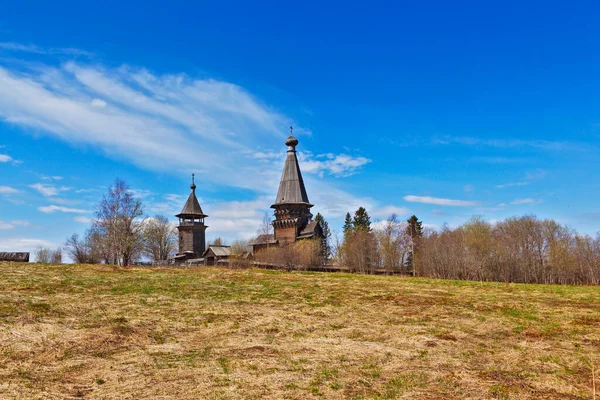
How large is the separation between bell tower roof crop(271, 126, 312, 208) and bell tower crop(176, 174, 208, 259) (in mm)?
15521

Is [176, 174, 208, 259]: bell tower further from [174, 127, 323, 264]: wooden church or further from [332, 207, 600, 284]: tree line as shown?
[332, 207, 600, 284]: tree line

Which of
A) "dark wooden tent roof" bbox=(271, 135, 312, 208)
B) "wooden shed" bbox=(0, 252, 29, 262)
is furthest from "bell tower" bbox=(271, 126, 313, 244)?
"wooden shed" bbox=(0, 252, 29, 262)

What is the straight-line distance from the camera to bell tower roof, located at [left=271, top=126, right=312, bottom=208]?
6241 cm

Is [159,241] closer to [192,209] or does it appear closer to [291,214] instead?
[192,209]

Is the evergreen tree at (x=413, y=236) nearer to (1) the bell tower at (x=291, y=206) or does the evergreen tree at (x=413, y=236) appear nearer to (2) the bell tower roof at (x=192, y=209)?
(1) the bell tower at (x=291, y=206)

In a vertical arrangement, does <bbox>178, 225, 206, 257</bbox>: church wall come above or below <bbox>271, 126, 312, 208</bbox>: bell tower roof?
below

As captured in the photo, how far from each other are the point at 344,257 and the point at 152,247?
42.7 metres

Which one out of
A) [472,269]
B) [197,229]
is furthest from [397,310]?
[197,229]

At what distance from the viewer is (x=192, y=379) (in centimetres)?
714

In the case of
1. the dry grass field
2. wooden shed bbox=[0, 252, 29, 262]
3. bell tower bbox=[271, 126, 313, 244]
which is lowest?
the dry grass field

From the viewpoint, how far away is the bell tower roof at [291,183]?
62406 millimetres

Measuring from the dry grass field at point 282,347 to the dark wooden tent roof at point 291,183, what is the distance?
4540 centimetres

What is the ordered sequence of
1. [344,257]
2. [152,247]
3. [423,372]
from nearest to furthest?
[423,372] → [344,257] → [152,247]

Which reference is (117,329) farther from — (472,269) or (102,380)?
(472,269)
